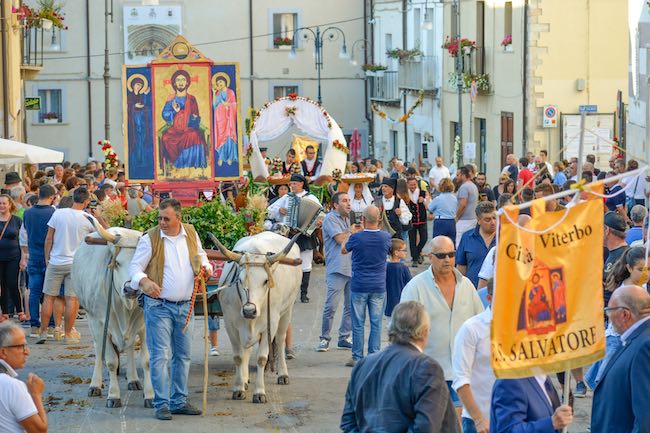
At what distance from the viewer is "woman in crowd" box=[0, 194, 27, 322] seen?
1773cm

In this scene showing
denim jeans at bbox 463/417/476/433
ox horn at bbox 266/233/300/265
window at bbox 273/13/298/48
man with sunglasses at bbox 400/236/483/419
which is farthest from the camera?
window at bbox 273/13/298/48

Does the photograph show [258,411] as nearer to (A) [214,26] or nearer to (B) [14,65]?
(B) [14,65]

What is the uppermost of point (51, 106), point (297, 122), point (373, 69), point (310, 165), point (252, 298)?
point (373, 69)

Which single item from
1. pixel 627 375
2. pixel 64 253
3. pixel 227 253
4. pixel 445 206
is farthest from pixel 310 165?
pixel 627 375

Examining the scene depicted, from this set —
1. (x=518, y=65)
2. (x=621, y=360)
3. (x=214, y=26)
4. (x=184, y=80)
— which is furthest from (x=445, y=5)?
(x=621, y=360)

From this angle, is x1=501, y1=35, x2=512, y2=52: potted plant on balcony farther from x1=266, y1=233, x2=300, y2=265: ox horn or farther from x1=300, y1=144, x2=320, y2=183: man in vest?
x1=266, y1=233, x2=300, y2=265: ox horn

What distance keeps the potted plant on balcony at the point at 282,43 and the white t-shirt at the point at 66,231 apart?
3906cm

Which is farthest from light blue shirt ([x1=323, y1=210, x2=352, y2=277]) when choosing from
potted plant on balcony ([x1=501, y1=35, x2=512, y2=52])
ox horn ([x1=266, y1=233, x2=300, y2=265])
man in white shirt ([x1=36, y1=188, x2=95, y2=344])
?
potted plant on balcony ([x1=501, y1=35, x2=512, y2=52])

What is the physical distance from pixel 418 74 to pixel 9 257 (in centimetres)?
3314

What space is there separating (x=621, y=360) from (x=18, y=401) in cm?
329

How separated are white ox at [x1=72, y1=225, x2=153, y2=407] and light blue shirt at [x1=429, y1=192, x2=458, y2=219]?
10.1 m

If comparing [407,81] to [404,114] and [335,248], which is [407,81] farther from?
[335,248]

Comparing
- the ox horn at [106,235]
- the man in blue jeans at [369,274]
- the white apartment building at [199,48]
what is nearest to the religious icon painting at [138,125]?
the man in blue jeans at [369,274]

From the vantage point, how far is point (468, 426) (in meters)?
9.04
